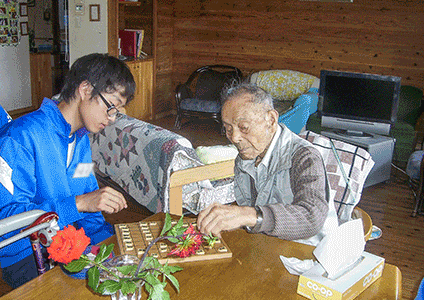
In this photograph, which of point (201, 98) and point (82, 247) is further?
point (201, 98)

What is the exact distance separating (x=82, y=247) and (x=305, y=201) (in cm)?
68

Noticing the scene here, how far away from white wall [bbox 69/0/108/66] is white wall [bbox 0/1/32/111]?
A: 1.02 m

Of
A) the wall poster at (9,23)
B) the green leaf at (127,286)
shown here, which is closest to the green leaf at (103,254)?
the green leaf at (127,286)

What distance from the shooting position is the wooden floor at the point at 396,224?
2877 millimetres

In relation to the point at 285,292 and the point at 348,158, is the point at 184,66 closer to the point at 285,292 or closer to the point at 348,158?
the point at 348,158

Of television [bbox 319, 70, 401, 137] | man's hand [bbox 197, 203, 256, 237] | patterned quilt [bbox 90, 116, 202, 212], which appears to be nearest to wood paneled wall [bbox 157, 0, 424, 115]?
television [bbox 319, 70, 401, 137]

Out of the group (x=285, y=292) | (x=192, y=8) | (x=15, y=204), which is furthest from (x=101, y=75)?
(x=192, y=8)

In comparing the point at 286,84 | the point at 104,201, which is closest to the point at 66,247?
the point at 104,201

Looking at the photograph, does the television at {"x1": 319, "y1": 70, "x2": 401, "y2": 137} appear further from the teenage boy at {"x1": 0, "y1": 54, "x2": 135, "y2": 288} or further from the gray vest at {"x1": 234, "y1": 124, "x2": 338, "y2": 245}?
the teenage boy at {"x1": 0, "y1": 54, "x2": 135, "y2": 288}

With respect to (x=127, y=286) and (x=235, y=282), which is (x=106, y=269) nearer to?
(x=127, y=286)

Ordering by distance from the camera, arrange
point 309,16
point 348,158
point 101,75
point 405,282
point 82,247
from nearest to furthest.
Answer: point 82,247 < point 101,75 < point 348,158 < point 405,282 < point 309,16

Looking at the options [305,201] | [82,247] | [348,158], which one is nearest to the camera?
[82,247]

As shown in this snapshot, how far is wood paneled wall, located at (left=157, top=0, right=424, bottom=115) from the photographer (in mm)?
5645

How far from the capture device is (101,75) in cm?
163
